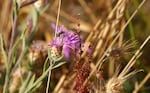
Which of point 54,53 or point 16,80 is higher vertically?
point 54,53

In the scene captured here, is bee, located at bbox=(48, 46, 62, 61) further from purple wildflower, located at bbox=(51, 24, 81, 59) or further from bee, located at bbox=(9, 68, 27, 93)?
bee, located at bbox=(9, 68, 27, 93)

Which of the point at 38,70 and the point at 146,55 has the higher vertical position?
the point at 38,70

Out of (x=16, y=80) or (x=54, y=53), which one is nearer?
(x=54, y=53)

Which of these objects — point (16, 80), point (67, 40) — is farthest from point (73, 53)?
point (16, 80)

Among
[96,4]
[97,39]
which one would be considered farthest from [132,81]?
[96,4]

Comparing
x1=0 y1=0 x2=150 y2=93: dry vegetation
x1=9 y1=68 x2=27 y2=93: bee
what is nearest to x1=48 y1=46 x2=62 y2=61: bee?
x1=0 y1=0 x2=150 y2=93: dry vegetation

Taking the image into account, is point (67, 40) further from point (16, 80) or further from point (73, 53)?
point (16, 80)

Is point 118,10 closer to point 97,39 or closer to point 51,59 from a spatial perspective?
point 97,39

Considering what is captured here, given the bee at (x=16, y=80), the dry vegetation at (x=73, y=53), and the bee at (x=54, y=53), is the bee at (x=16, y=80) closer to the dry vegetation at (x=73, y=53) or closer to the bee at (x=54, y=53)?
the dry vegetation at (x=73, y=53)

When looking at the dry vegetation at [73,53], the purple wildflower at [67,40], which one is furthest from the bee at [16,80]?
the purple wildflower at [67,40]
